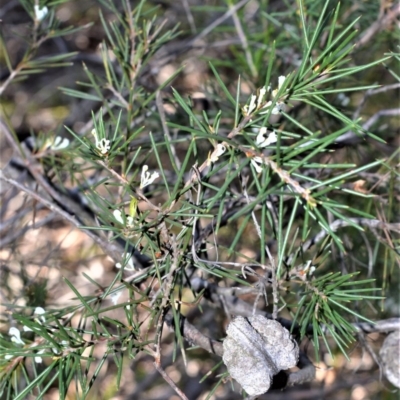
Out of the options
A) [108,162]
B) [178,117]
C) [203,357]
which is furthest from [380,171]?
[203,357]

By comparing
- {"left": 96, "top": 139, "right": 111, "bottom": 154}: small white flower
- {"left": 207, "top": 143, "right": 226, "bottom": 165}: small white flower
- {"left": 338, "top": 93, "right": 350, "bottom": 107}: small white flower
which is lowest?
{"left": 338, "top": 93, "right": 350, "bottom": 107}: small white flower

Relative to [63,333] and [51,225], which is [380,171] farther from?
[51,225]

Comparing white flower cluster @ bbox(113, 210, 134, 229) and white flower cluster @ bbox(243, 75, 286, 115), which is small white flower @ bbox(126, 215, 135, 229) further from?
white flower cluster @ bbox(243, 75, 286, 115)

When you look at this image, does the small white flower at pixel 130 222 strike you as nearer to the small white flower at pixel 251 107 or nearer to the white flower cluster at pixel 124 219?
the white flower cluster at pixel 124 219

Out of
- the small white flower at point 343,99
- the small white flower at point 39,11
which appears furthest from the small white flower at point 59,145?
the small white flower at point 343,99

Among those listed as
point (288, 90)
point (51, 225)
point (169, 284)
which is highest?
point (288, 90)

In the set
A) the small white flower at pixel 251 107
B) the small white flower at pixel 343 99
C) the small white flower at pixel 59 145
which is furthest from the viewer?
the small white flower at pixel 343 99

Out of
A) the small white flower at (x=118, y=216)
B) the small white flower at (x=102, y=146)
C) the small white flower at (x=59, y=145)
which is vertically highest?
the small white flower at (x=102, y=146)

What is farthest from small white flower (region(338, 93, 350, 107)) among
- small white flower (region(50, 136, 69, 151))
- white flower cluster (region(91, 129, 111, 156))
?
white flower cluster (region(91, 129, 111, 156))

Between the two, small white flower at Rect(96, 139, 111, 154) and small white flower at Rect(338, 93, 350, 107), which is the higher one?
small white flower at Rect(96, 139, 111, 154)

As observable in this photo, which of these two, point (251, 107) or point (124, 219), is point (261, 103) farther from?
point (124, 219)

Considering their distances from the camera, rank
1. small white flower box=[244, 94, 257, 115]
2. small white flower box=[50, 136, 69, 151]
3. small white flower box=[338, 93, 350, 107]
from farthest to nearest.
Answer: small white flower box=[338, 93, 350, 107] < small white flower box=[50, 136, 69, 151] < small white flower box=[244, 94, 257, 115]
